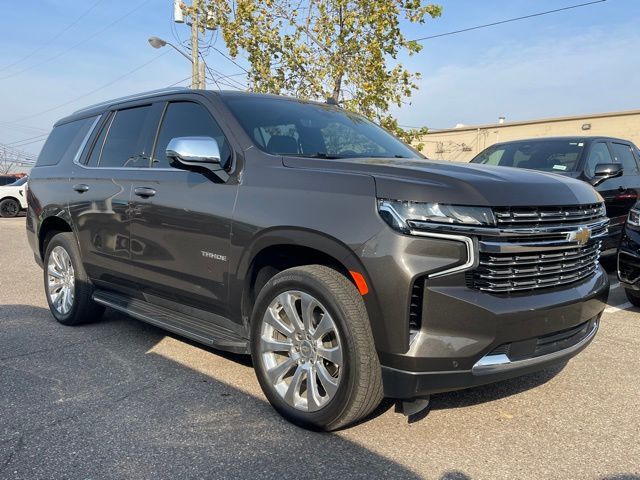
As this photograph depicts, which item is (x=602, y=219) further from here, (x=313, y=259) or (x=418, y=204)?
(x=313, y=259)

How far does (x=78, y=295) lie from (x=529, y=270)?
12.6 ft

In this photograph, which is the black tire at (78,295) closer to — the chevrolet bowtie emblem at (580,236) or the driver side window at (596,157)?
the chevrolet bowtie emblem at (580,236)

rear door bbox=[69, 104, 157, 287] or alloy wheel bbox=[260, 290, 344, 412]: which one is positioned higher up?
rear door bbox=[69, 104, 157, 287]

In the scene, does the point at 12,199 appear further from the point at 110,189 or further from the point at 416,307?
the point at 416,307

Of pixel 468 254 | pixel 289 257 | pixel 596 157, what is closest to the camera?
pixel 468 254

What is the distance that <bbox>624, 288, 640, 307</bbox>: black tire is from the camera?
567cm

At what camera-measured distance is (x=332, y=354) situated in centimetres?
287

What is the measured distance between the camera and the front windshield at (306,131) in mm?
3617

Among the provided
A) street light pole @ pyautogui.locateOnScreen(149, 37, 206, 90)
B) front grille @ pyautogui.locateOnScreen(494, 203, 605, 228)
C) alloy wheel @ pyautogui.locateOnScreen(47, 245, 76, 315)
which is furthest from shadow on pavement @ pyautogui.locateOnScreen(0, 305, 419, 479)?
street light pole @ pyautogui.locateOnScreen(149, 37, 206, 90)

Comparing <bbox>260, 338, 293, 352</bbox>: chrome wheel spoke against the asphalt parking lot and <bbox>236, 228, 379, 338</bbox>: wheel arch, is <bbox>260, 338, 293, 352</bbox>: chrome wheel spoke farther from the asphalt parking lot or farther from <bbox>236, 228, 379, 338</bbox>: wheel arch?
the asphalt parking lot

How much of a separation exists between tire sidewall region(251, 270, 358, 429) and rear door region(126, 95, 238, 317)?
382 mm

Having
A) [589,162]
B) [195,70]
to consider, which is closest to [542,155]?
[589,162]

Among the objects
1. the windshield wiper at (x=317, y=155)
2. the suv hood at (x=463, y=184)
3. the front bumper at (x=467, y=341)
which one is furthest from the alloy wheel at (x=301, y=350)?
the windshield wiper at (x=317, y=155)

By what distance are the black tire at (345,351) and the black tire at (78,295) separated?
265 centimetres
